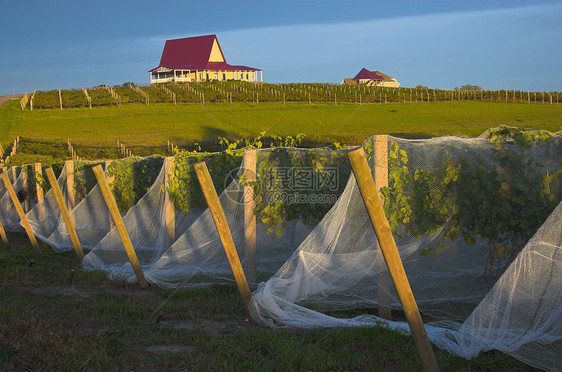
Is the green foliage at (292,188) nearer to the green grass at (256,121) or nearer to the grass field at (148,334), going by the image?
the grass field at (148,334)

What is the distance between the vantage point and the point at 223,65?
263 feet

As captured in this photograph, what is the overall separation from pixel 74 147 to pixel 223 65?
170ft

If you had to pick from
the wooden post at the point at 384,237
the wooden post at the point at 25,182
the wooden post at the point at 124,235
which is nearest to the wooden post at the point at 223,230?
the wooden post at the point at 384,237

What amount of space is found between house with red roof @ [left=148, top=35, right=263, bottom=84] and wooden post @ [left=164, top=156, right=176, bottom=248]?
71148mm

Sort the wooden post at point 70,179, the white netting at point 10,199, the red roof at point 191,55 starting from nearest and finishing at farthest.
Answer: the wooden post at point 70,179, the white netting at point 10,199, the red roof at point 191,55

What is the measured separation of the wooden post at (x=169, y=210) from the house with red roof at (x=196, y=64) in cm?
7115

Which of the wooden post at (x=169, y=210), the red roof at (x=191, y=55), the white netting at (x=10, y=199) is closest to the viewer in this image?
the wooden post at (x=169, y=210)

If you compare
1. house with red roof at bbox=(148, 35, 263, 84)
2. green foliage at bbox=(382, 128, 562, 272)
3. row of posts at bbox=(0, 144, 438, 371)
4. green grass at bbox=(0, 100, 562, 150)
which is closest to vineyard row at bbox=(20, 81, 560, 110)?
green grass at bbox=(0, 100, 562, 150)

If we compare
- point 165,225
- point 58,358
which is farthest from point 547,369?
point 165,225

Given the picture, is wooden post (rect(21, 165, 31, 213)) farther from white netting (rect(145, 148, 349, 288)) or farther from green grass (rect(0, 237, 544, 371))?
white netting (rect(145, 148, 349, 288))

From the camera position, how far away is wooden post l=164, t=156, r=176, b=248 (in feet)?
26.4

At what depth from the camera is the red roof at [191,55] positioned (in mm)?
78500

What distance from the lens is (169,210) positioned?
814 centimetres

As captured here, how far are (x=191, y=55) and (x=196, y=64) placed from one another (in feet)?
7.83
